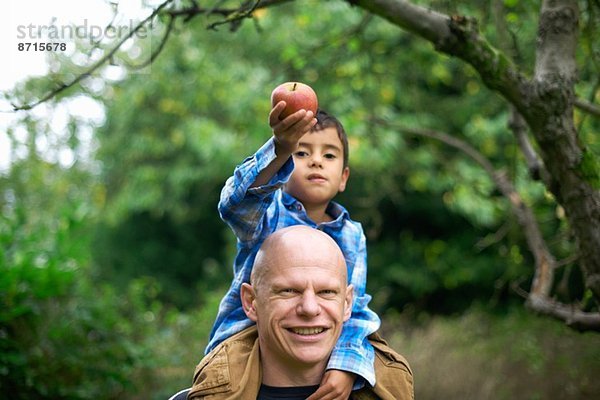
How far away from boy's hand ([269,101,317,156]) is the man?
0.34m

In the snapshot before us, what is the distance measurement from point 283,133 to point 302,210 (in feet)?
1.99

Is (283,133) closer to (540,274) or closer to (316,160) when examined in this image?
(316,160)

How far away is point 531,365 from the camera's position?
297 inches

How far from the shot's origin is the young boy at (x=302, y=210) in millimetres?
2764

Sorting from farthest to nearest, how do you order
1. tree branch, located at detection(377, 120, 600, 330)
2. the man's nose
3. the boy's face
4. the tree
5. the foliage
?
the foliage, tree branch, located at detection(377, 120, 600, 330), the tree, the boy's face, the man's nose

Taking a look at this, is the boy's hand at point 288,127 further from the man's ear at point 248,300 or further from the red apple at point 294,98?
the man's ear at point 248,300

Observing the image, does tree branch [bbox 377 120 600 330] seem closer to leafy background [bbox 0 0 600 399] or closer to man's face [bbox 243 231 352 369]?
leafy background [bbox 0 0 600 399]

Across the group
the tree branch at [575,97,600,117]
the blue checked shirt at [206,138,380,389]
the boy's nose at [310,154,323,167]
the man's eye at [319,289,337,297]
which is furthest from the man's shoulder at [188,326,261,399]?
the tree branch at [575,97,600,117]

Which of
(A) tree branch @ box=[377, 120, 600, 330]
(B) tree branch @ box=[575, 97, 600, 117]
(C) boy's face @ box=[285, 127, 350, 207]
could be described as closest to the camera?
(C) boy's face @ box=[285, 127, 350, 207]

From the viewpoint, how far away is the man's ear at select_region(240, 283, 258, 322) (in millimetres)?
2945

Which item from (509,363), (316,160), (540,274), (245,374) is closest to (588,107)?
(540,274)

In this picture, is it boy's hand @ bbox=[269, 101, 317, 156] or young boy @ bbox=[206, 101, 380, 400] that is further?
young boy @ bbox=[206, 101, 380, 400]

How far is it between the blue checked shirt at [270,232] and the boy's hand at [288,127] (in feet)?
0.13

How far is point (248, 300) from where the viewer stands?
2967mm
